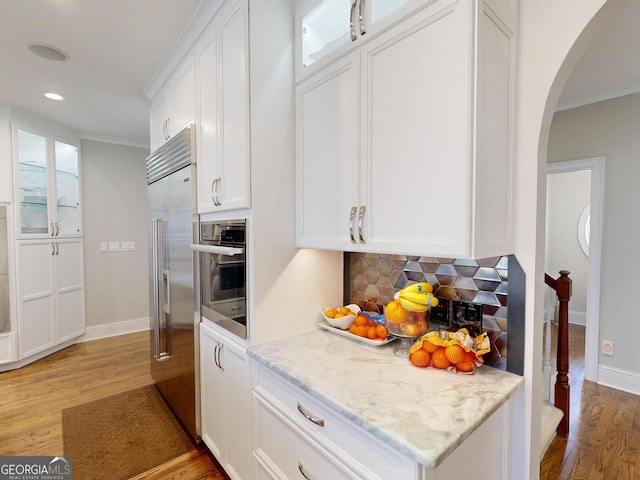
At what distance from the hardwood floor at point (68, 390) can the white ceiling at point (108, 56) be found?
255cm

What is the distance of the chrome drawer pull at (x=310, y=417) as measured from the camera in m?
1.07

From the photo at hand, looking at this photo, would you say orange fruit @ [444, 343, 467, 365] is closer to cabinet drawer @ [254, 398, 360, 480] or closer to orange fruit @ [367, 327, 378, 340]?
orange fruit @ [367, 327, 378, 340]

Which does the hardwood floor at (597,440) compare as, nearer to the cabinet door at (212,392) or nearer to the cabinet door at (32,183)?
the cabinet door at (212,392)

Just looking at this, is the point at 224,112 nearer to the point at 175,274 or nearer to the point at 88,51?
the point at 175,274

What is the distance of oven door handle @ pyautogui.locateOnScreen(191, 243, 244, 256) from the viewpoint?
60.5 inches

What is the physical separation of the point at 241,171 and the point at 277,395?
99cm

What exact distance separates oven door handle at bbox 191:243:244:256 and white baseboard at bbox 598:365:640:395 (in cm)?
336

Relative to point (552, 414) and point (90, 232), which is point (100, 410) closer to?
point (90, 232)

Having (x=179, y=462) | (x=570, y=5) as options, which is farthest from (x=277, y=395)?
(x=570, y=5)

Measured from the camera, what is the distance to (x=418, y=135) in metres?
1.08

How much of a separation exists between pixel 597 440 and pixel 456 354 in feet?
6.21

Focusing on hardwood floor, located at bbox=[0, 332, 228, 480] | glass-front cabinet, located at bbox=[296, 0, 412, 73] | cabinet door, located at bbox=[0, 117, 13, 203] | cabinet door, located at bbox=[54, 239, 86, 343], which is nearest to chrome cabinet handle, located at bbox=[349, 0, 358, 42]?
glass-front cabinet, located at bbox=[296, 0, 412, 73]

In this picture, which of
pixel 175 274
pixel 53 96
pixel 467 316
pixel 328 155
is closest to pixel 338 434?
pixel 467 316

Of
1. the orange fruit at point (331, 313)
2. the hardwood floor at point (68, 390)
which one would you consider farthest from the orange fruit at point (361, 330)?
the hardwood floor at point (68, 390)
